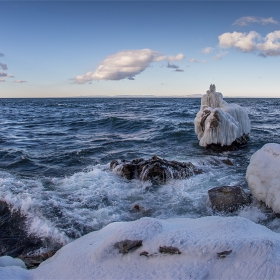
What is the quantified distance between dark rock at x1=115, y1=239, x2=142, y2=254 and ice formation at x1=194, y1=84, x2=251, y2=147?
1359cm

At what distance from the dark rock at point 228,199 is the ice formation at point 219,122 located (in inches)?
328

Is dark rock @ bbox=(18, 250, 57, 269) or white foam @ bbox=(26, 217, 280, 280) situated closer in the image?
white foam @ bbox=(26, 217, 280, 280)

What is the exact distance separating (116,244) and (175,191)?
6.45 metres

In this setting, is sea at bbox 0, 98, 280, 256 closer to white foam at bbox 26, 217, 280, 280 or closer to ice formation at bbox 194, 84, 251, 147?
ice formation at bbox 194, 84, 251, 147

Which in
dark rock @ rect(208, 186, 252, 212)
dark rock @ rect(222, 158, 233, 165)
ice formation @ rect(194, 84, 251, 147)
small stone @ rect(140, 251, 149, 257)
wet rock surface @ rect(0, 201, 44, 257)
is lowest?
wet rock surface @ rect(0, 201, 44, 257)

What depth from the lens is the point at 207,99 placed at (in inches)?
779

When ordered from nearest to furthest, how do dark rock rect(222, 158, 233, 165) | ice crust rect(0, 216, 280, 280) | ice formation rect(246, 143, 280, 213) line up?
ice crust rect(0, 216, 280, 280) < ice formation rect(246, 143, 280, 213) < dark rock rect(222, 158, 233, 165)

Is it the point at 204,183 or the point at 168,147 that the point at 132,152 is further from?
the point at 204,183

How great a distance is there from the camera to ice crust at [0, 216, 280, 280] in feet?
13.2

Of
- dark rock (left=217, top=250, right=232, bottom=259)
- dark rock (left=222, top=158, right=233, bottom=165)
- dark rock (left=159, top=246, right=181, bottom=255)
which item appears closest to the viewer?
dark rock (left=217, top=250, right=232, bottom=259)

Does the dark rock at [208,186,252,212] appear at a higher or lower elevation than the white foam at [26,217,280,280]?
lower

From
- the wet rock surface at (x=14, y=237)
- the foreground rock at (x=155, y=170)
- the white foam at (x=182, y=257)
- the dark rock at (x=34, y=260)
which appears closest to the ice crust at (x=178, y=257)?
the white foam at (x=182, y=257)

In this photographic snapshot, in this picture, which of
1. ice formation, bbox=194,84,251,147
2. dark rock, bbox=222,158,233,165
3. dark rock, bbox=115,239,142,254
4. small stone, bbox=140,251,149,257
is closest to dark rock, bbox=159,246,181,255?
small stone, bbox=140,251,149,257

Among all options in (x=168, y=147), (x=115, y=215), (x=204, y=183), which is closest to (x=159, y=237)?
(x=115, y=215)
